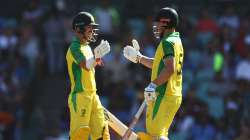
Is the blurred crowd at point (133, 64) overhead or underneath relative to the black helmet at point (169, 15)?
underneath

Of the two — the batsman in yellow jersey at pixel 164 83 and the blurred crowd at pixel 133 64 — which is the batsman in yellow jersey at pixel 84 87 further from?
the blurred crowd at pixel 133 64

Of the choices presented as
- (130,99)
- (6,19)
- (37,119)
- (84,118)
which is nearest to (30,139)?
(37,119)

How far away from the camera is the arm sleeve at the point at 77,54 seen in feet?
41.8

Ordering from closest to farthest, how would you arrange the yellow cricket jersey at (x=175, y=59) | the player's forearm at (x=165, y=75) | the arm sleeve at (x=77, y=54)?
the player's forearm at (x=165, y=75)
the yellow cricket jersey at (x=175, y=59)
the arm sleeve at (x=77, y=54)

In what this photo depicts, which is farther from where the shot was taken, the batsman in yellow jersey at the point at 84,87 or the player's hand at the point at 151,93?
the batsman in yellow jersey at the point at 84,87

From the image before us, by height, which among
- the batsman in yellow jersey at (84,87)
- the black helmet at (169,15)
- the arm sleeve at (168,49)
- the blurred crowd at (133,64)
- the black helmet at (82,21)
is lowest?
the blurred crowd at (133,64)

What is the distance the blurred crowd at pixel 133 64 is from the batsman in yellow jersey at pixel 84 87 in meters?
4.83

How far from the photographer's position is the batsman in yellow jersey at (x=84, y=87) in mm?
12742

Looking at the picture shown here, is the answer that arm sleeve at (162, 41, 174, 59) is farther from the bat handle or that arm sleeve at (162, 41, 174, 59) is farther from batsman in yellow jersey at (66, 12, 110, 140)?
the bat handle

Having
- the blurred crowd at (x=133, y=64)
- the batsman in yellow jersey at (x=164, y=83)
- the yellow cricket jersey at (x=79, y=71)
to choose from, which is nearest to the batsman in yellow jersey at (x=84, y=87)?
the yellow cricket jersey at (x=79, y=71)

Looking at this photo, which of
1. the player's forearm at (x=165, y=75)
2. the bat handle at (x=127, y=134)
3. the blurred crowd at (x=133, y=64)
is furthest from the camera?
the blurred crowd at (x=133, y=64)

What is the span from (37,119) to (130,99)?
2.23m

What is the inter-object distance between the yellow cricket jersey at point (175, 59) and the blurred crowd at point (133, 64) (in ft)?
16.3

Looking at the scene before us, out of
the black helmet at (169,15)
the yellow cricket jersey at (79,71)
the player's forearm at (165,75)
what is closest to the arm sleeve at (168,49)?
the player's forearm at (165,75)
